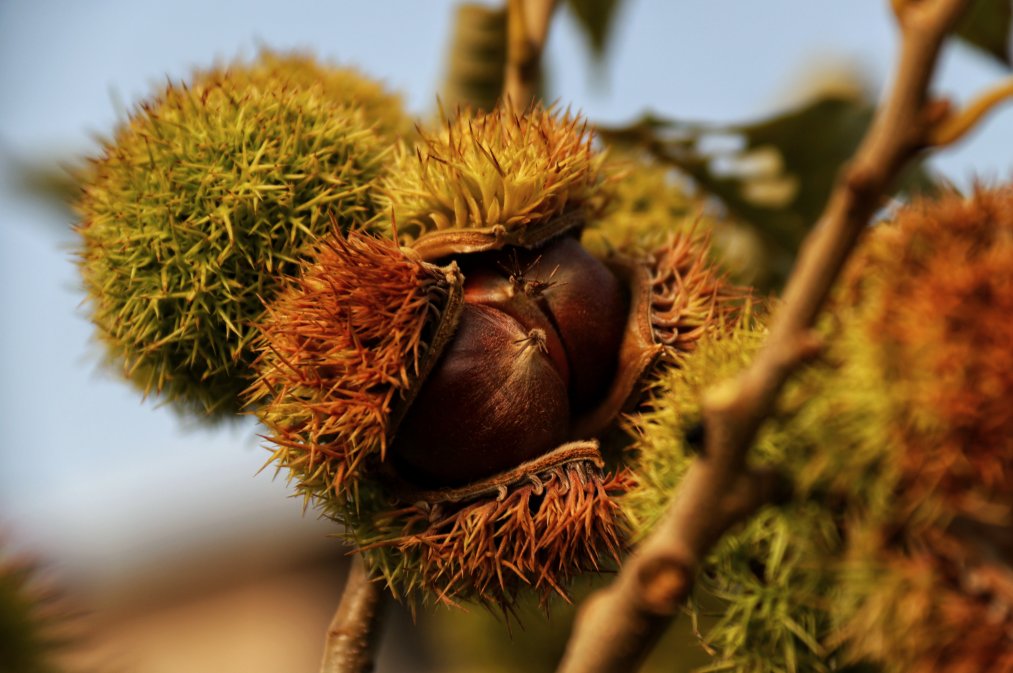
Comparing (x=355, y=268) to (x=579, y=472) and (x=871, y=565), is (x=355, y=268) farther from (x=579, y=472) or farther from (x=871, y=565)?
(x=871, y=565)

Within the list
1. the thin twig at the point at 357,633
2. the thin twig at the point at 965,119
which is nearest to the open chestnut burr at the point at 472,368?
the thin twig at the point at 357,633

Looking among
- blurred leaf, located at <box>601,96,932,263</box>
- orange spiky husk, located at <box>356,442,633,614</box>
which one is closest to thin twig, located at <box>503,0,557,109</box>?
blurred leaf, located at <box>601,96,932,263</box>

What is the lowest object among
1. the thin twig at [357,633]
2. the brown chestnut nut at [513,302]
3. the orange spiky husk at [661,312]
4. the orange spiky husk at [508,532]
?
the thin twig at [357,633]

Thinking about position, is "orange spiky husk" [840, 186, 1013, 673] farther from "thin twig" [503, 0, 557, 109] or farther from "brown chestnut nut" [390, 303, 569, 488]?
"thin twig" [503, 0, 557, 109]

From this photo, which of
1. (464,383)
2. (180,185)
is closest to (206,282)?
(180,185)

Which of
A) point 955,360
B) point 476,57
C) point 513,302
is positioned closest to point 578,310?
point 513,302

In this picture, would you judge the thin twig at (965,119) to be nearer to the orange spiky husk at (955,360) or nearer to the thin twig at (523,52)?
the orange spiky husk at (955,360)
